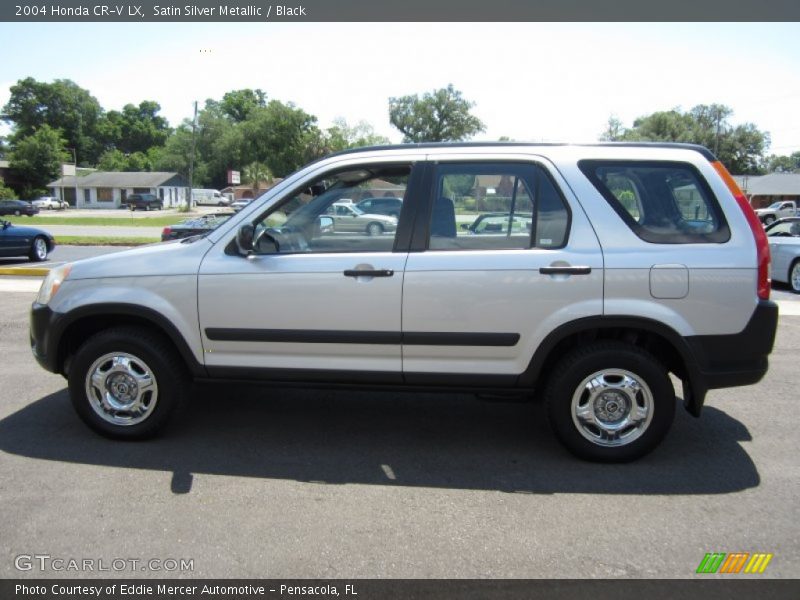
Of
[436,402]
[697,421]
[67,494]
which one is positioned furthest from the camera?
[436,402]

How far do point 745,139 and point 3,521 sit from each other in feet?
345

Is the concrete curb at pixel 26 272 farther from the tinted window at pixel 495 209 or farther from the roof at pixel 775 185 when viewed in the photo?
the roof at pixel 775 185

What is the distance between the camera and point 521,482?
12.0ft

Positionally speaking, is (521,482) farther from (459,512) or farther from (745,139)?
(745,139)

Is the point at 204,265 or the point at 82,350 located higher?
the point at 204,265

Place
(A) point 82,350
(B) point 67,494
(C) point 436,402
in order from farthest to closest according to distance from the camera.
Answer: (C) point 436,402 < (A) point 82,350 < (B) point 67,494

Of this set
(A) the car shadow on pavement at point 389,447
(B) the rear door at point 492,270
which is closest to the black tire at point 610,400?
(A) the car shadow on pavement at point 389,447

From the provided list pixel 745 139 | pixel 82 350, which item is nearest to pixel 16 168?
pixel 82 350

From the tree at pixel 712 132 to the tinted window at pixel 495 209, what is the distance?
277 feet

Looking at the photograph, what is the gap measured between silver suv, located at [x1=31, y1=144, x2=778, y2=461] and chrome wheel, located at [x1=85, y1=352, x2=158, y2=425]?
0.04 ft

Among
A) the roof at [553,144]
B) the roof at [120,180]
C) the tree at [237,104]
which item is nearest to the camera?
the roof at [553,144]

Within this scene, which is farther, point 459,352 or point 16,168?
point 16,168

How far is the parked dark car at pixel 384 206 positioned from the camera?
3.92m

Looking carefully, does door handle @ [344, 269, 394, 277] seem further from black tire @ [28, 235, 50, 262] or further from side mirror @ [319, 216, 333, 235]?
black tire @ [28, 235, 50, 262]
